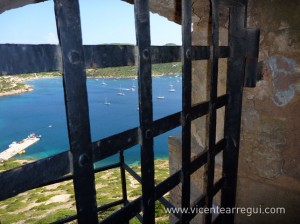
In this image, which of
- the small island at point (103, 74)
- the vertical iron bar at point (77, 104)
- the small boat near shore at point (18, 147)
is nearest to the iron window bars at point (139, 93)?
the vertical iron bar at point (77, 104)

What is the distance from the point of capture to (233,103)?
6.11ft

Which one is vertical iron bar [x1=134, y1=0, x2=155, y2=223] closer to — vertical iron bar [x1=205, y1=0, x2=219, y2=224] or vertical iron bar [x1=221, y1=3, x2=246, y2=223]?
vertical iron bar [x1=205, y1=0, x2=219, y2=224]

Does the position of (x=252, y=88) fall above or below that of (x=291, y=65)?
below

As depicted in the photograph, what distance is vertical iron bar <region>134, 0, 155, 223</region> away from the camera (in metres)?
0.97

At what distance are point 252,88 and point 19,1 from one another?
171 centimetres

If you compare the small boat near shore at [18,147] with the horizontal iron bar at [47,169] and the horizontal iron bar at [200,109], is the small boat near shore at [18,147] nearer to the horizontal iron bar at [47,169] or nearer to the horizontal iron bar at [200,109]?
the horizontal iron bar at [200,109]

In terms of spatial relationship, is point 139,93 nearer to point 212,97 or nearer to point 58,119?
point 212,97

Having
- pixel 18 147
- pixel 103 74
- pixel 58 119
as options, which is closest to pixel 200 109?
pixel 18 147

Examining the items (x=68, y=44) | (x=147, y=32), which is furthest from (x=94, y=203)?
(x=147, y=32)

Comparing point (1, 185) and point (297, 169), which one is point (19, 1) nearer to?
point (1, 185)

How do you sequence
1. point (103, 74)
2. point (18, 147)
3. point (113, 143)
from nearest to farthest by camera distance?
point (113, 143) < point (18, 147) < point (103, 74)

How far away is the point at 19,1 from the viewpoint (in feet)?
2.73

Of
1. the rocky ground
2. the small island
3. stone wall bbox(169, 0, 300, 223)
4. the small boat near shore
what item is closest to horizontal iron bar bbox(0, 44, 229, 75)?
stone wall bbox(169, 0, 300, 223)

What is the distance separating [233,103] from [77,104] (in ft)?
4.50
